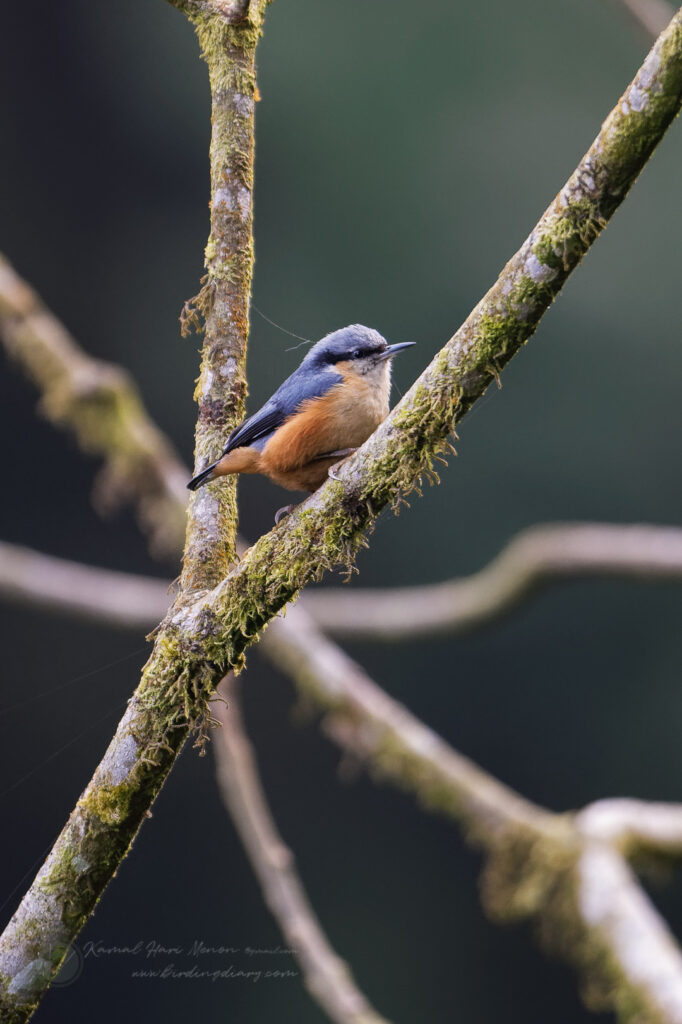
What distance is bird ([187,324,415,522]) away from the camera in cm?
254

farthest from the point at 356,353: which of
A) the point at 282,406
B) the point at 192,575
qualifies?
the point at 192,575

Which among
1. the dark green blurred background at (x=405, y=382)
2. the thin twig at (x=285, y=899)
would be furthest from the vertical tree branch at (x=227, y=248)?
the dark green blurred background at (x=405, y=382)

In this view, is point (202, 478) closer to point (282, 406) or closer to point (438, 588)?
point (282, 406)

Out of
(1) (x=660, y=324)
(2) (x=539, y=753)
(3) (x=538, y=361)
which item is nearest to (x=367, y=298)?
(3) (x=538, y=361)

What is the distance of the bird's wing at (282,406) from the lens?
253 centimetres

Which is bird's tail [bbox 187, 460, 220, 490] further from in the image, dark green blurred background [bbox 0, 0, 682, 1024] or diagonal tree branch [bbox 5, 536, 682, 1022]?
dark green blurred background [bbox 0, 0, 682, 1024]

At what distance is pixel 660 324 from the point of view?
31.3 feet

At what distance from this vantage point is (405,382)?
7715 mm

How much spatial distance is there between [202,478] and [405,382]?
5360 millimetres

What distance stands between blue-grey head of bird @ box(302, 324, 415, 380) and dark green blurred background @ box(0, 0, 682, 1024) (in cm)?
484

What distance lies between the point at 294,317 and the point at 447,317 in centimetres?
126

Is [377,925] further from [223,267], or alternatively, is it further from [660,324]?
[223,267]

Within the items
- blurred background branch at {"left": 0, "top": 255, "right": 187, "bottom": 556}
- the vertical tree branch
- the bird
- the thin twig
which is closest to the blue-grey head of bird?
the bird

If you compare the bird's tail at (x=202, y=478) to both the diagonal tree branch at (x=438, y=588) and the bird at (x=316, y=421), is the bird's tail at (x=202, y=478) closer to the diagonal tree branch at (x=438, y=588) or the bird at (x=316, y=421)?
the bird at (x=316, y=421)
